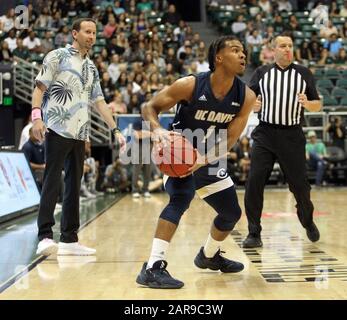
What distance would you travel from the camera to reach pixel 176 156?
4.24 m

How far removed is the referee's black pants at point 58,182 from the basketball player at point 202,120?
1.44 m

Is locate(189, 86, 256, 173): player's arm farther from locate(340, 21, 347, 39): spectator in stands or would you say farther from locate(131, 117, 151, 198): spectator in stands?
locate(340, 21, 347, 39): spectator in stands

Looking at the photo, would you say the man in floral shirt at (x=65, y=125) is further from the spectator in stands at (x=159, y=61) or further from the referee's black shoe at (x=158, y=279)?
the spectator in stands at (x=159, y=61)

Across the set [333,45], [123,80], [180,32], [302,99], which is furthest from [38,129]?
[333,45]

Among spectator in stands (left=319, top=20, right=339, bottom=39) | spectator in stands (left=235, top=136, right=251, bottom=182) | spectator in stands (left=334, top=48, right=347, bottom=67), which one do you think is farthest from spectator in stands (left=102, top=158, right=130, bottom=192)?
spectator in stands (left=319, top=20, right=339, bottom=39)

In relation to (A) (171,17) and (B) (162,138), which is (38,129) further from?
(A) (171,17)

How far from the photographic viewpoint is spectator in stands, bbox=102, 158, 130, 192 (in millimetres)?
15461

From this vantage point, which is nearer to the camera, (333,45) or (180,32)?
(333,45)

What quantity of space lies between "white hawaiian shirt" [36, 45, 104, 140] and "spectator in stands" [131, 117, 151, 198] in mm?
7760

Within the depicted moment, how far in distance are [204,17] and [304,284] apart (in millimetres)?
20857

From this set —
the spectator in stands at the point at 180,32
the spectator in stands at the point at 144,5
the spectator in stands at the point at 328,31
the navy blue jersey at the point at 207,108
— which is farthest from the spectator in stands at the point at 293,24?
the navy blue jersey at the point at 207,108

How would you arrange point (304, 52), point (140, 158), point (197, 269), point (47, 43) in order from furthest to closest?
point (304, 52) < point (47, 43) < point (140, 158) < point (197, 269)

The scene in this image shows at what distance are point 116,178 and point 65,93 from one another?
9763mm

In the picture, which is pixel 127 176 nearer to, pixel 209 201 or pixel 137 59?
pixel 137 59
